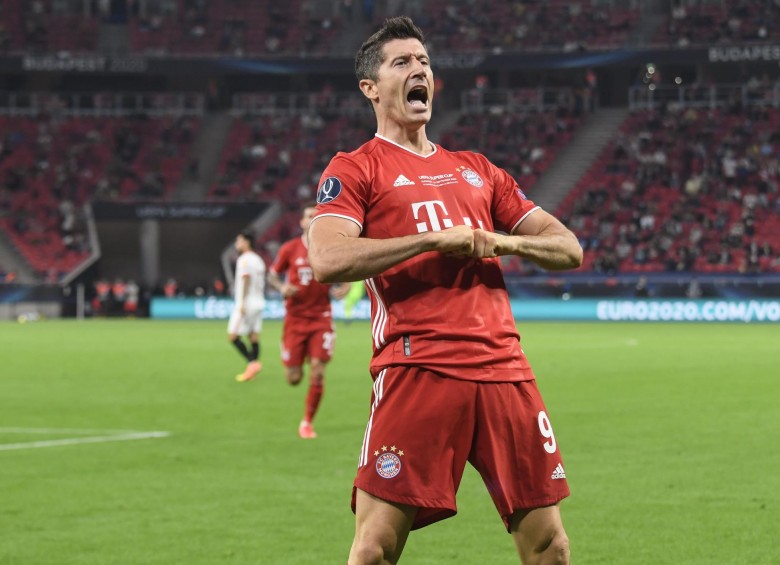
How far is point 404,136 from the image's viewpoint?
518 cm

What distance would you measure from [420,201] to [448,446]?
90 cm

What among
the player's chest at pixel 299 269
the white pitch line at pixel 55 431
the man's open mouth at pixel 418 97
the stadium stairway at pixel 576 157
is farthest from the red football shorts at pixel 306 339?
the stadium stairway at pixel 576 157

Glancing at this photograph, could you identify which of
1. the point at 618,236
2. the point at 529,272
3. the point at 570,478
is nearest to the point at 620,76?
the point at 618,236

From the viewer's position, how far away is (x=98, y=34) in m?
60.1

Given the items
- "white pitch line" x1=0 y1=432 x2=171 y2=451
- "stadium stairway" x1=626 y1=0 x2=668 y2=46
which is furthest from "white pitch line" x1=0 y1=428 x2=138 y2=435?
"stadium stairway" x1=626 y1=0 x2=668 y2=46

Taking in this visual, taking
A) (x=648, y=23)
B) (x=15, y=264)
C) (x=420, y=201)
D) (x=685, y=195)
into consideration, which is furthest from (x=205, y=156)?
(x=420, y=201)

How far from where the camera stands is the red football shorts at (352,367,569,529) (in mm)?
4758

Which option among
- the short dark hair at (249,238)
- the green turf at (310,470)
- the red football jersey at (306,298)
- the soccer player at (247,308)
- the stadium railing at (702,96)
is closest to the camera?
the green turf at (310,470)

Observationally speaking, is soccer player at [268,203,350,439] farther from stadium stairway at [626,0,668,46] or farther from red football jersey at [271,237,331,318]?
stadium stairway at [626,0,668,46]

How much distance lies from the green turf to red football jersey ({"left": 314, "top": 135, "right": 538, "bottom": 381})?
286 cm

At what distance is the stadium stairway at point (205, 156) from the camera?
54.7 meters

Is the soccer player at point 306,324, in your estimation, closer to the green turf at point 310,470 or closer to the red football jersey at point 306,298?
the red football jersey at point 306,298

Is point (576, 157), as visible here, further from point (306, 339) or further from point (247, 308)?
point (306, 339)

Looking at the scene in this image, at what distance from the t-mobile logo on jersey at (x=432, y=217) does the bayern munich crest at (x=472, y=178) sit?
0.65ft
